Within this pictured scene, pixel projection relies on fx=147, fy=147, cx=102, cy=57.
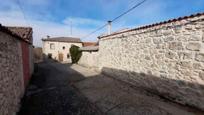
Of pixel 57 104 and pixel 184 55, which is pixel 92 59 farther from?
pixel 184 55

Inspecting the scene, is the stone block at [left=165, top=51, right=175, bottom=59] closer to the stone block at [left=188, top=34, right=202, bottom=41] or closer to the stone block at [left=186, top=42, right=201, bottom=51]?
the stone block at [left=186, top=42, right=201, bottom=51]

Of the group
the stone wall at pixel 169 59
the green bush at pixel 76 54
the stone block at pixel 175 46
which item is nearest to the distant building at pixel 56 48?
the green bush at pixel 76 54

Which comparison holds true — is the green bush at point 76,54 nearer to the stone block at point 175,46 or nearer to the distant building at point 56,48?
the distant building at point 56,48

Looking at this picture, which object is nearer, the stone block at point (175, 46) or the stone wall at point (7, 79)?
the stone wall at point (7, 79)

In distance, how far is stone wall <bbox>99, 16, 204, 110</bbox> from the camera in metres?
4.86

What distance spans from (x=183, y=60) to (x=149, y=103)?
1991mm

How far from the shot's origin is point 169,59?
5.89 meters

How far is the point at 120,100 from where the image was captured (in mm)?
5797

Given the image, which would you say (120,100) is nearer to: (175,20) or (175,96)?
(175,96)

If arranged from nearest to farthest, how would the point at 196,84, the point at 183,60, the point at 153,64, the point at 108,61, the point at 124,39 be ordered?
the point at 196,84, the point at 183,60, the point at 153,64, the point at 124,39, the point at 108,61

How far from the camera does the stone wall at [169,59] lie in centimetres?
486

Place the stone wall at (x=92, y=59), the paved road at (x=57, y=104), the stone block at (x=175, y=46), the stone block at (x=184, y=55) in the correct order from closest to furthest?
1. the paved road at (x=57, y=104)
2. the stone block at (x=184, y=55)
3. the stone block at (x=175, y=46)
4. the stone wall at (x=92, y=59)

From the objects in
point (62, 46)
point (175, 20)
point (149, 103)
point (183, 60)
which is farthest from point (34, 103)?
point (62, 46)

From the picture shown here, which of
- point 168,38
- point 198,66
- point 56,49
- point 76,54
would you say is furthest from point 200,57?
point 56,49
